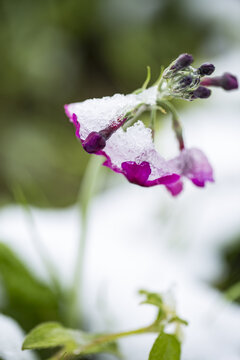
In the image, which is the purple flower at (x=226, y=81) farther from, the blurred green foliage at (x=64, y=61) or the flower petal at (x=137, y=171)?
the blurred green foliage at (x=64, y=61)

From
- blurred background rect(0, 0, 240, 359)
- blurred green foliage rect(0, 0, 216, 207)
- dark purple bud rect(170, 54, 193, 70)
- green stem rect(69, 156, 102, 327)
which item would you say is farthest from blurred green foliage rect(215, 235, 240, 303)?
blurred green foliage rect(0, 0, 216, 207)

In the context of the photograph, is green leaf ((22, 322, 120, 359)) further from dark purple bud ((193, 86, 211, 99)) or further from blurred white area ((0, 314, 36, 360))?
dark purple bud ((193, 86, 211, 99))

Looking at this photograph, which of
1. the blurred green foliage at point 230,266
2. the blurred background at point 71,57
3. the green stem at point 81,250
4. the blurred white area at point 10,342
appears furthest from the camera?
the blurred background at point 71,57

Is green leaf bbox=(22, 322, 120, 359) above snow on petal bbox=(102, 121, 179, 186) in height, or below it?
below

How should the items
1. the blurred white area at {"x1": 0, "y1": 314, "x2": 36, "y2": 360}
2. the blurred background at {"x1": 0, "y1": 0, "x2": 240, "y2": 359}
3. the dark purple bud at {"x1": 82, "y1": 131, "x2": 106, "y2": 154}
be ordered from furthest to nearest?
the blurred background at {"x1": 0, "y1": 0, "x2": 240, "y2": 359}, the blurred white area at {"x1": 0, "y1": 314, "x2": 36, "y2": 360}, the dark purple bud at {"x1": 82, "y1": 131, "x2": 106, "y2": 154}

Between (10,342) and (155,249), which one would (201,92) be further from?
(155,249)

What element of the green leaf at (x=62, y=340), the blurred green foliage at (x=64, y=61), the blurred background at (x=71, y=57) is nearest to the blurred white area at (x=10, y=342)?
the green leaf at (x=62, y=340)

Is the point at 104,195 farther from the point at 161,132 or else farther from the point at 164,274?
the point at 164,274
